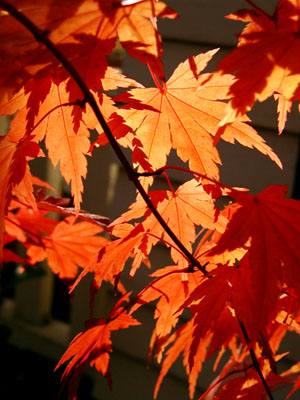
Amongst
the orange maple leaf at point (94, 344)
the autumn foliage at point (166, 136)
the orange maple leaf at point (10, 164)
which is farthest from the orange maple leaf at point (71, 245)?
the orange maple leaf at point (10, 164)

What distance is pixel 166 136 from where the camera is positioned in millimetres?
611

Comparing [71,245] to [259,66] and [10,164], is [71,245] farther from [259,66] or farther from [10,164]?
[259,66]

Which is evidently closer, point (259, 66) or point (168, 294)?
point (259, 66)

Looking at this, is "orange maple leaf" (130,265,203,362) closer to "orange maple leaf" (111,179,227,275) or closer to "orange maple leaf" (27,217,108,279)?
"orange maple leaf" (111,179,227,275)

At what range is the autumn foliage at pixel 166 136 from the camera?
0.40 metres

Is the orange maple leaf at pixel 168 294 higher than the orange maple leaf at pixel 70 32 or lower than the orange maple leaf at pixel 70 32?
lower

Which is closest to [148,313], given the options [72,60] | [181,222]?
[181,222]

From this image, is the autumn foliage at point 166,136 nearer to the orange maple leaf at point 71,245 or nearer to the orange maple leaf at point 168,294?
the orange maple leaf at point 168,294

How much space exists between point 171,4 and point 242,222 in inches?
52.8

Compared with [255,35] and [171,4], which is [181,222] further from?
[171,4]

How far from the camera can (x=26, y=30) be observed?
403mm

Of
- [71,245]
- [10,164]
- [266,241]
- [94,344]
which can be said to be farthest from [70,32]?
[71,245]

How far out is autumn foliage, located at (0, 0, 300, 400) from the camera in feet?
1.32

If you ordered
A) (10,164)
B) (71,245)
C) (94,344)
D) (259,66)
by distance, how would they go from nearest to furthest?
(259,66) < (10,164) < (94,344) < (71,245)
